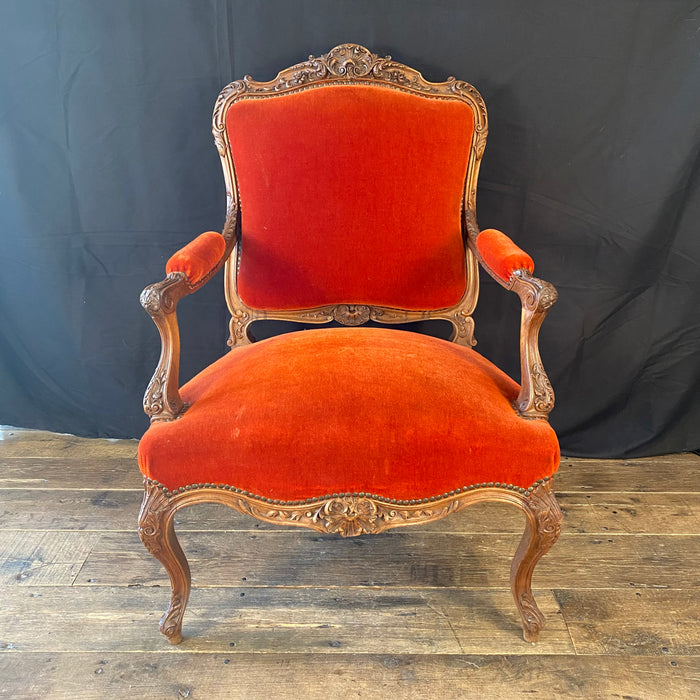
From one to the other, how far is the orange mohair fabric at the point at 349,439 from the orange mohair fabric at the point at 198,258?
0.84 ft

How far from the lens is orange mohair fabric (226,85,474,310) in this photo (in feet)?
4.25

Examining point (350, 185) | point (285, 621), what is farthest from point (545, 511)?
point (350, 185)

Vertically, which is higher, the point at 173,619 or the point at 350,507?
the point at 350,507

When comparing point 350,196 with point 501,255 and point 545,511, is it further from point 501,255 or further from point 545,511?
point 545,511

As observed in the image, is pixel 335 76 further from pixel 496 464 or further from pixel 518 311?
pixel 496 464

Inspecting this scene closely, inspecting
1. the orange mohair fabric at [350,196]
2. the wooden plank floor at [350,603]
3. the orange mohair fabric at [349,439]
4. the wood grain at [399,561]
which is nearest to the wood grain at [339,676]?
the wooden plank floor at [350,603]

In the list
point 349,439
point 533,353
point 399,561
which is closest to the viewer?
point 349,439

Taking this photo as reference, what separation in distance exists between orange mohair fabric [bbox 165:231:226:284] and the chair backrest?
0.15 meters

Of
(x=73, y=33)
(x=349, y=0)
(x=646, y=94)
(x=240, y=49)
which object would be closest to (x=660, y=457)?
(x=646, y=94)

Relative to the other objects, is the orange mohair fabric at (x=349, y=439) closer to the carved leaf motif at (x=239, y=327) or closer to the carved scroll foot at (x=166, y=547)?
the carved scroll foot at (x=166, y=547)

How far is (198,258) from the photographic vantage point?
1098 millimetres

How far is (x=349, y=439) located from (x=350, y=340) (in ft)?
0.93

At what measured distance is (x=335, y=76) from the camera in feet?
4.29

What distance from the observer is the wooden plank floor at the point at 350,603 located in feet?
3.51
